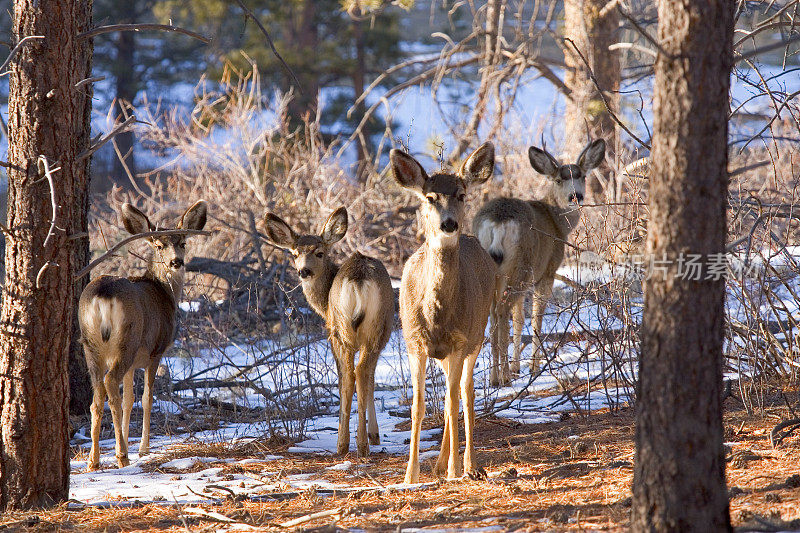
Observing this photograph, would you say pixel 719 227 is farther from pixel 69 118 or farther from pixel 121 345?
pixel 121 345

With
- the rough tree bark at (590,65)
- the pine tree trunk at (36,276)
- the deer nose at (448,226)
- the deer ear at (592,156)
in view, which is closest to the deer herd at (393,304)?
the deer nose at (448,226)

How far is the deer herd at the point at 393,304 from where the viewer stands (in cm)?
569

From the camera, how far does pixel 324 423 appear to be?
27.3ft

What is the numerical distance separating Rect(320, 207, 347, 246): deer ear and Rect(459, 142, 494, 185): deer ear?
6.52 feet

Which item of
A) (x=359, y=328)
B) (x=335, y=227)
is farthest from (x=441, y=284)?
(x=335, y=227)

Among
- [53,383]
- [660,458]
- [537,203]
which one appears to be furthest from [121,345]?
[537,203]

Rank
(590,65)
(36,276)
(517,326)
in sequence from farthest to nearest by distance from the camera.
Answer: (590,65) → (517,326) → (36,276)

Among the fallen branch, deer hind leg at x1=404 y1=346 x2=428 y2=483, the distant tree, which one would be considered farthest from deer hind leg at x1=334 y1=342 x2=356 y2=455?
the distant tree

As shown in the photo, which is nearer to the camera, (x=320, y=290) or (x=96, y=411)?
(x=96, y=411)

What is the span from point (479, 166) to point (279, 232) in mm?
2334

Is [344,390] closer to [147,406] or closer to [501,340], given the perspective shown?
[147,406]

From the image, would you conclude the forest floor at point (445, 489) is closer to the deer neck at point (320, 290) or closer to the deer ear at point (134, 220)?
the deer neck at point (320, 290)

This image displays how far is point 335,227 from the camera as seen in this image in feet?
26.0

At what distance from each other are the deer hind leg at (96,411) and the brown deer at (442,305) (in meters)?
2.49
